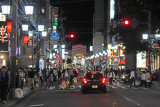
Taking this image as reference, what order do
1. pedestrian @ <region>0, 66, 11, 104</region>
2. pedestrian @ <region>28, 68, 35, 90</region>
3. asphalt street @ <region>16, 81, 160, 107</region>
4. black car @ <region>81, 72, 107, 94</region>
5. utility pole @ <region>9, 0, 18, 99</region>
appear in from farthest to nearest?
pedestrian @ <region>28, 68, 35, 90</region>
black car @ <region>81, 72, 107, 94</region>
utility pole @ <region>9, 0, 18, 99</region>
pedestrian @ <region>0, 66, 11, 104</region>
asphalt street @ <region>16, 81, 160, 107</region>

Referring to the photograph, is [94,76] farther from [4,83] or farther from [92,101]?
[4,83]

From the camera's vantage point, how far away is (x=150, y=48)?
1512 inches

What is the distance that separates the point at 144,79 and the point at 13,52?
54.9ft

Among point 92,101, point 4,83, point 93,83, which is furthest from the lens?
point 93,83

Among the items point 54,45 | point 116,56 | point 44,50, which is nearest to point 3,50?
point 44,50

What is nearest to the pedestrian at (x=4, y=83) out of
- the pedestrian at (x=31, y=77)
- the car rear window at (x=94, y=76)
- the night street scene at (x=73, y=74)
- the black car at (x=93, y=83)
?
the night street scene at (x=73, y=74)

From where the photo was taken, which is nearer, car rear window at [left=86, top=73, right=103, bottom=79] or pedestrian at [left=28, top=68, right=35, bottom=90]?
car rear window at [left=86, top=73, right=103, bottom=79]

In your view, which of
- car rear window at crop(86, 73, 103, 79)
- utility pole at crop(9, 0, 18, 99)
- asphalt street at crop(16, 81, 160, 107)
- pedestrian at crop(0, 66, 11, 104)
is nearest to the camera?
asphalt street at crop(16, 81, 160, 107)

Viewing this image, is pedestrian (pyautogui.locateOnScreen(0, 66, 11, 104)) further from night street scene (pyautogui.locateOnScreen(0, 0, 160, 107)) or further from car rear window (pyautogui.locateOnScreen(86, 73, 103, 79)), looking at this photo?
car rear window (pyautogui.locateOnScreen(86, 73, 103, 79))

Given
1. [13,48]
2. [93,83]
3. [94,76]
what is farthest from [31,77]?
[13,48]

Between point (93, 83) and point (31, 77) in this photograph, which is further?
point (31, 77)

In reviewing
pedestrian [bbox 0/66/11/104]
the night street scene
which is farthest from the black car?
pedestrian [bbox 0/66/11/104]

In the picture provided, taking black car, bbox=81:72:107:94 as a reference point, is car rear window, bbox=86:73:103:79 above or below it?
above

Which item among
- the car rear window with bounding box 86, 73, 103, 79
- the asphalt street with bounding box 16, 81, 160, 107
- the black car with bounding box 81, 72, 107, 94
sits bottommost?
the asphalt street with bounding box 16, 81, 160, 107
